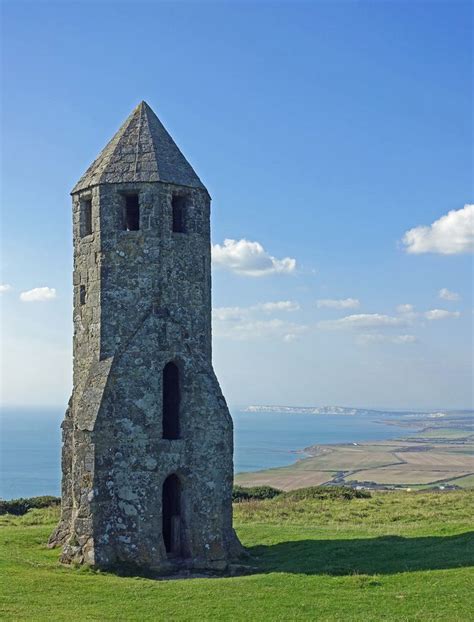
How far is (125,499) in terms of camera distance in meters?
19.2

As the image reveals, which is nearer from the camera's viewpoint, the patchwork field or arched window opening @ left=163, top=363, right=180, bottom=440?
arched window opening @ left=163, top=363, right=180, bottom=440

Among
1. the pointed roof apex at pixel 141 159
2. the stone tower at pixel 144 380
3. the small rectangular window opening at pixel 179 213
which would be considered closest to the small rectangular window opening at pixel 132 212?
the stone tower at pixel 144 380

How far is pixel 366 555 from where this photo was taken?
18781 millimetres

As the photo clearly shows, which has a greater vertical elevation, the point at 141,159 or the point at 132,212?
the point at 141,159

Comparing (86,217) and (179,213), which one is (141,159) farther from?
(86,217)

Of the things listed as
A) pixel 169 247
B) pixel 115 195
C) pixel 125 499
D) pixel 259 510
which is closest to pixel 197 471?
pixel 125 499

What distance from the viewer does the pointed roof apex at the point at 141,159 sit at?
21.0 m

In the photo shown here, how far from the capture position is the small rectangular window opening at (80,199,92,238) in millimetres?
21672

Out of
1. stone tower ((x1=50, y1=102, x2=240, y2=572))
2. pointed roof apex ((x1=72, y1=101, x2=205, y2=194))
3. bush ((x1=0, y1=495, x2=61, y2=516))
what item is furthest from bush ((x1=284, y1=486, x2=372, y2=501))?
pointed roof apex ((x1=72, y1=101, x2=205, y2=194))

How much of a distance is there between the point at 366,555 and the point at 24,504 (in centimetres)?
1780

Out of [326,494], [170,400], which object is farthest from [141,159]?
[326,494]

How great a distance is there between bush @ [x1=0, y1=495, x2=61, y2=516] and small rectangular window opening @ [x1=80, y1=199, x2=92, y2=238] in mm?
14551

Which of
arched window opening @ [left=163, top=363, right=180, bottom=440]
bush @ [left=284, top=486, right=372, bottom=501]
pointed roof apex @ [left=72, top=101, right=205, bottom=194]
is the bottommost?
bush @ [left=284, top=486, right=372, bottom=501]

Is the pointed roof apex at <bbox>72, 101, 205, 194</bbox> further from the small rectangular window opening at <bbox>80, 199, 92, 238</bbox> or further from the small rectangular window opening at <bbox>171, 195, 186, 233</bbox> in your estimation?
the small rectangular window opening at <bbox>171, 195, 186, 233</bbox>
